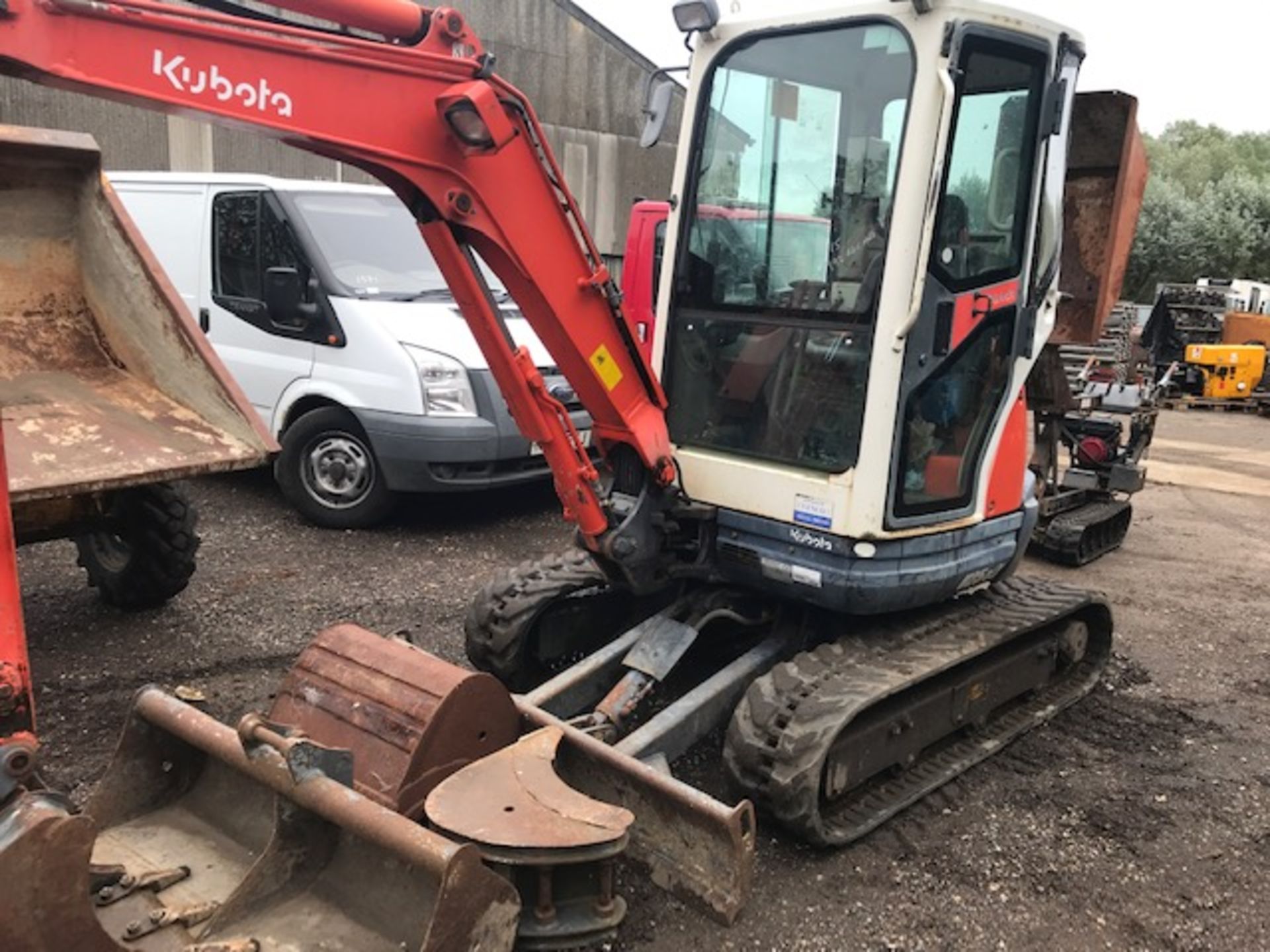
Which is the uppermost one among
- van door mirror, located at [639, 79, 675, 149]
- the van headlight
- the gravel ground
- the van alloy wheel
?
van door mirror, located at [639, 79, 675, 149]

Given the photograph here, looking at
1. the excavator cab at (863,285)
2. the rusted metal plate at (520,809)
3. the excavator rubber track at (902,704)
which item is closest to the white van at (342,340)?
the excavator cab at (863,285)

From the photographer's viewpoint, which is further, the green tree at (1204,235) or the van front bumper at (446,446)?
the green tree at (1204,235)

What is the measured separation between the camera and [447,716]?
110 inches

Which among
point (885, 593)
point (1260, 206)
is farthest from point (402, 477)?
point (1260, 206)

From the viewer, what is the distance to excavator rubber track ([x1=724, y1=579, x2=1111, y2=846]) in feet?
10.7

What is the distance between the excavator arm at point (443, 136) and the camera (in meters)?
2.46

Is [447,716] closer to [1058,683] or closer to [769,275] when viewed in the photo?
[769,275]

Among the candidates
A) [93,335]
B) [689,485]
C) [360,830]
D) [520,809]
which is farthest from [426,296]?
[360,830]

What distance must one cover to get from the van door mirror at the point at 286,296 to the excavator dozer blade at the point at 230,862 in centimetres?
422

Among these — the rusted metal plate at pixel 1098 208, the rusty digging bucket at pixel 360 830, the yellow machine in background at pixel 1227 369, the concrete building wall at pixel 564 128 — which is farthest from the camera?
the yellow machine in background at pixel 1227 369

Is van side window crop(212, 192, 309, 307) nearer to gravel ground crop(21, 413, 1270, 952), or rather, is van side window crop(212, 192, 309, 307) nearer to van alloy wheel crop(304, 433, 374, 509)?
van alloy wheel crop(304, 433, 374, 509)

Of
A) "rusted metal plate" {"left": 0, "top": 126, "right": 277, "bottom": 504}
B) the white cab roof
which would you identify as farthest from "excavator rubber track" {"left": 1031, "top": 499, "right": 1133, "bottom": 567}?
"rusted metal plate" {"left": 0, "top": 126, "right": 277, "bottom": 504}

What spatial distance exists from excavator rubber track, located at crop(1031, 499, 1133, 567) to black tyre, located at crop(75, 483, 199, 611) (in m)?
5.21

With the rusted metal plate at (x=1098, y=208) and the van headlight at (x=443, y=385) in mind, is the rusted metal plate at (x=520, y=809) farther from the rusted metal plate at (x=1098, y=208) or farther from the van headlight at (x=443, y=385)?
the van headlight at (x=443, y=385)
